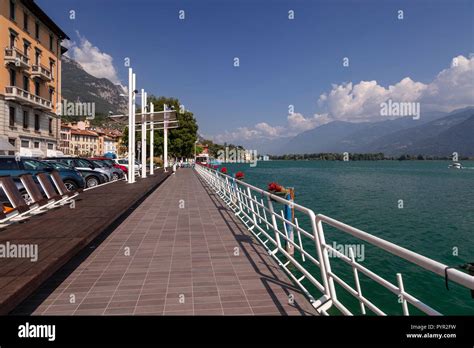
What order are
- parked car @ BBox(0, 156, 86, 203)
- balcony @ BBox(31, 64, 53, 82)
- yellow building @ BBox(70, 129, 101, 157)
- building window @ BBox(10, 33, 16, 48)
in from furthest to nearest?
1. yellow building @ BBox(70, 129, 101, 157)
2. balcony @ BBox(31, 64, 53, 82)
3. building window @ BBox(10, 33, 16, 48)
4. parked car @ BBox(0, 156, 86, 203)

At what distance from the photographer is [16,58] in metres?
27.7

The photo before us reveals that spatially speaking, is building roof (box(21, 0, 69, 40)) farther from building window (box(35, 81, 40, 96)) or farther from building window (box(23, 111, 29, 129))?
building window (box(23, 111, 29, 129))

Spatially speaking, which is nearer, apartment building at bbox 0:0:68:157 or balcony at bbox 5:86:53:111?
apartment building at bbox 0:0:68:157

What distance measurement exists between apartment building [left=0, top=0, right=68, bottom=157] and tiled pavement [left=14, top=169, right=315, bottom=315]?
23.0 metres

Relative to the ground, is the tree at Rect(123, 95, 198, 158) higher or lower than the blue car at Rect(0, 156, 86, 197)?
higher

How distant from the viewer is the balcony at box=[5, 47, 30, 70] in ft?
89.6

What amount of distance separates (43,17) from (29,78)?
7.00 meters

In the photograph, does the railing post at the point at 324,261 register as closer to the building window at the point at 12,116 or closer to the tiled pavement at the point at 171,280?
the tiled pavement at the point at 171,280

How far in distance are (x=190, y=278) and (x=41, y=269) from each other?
1.83 m

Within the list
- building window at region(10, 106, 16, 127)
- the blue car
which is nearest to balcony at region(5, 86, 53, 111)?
building window at region(10, 106, 16, 127)

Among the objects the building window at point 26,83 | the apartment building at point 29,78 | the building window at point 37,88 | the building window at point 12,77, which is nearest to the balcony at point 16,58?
the apartment building at point 29,78
